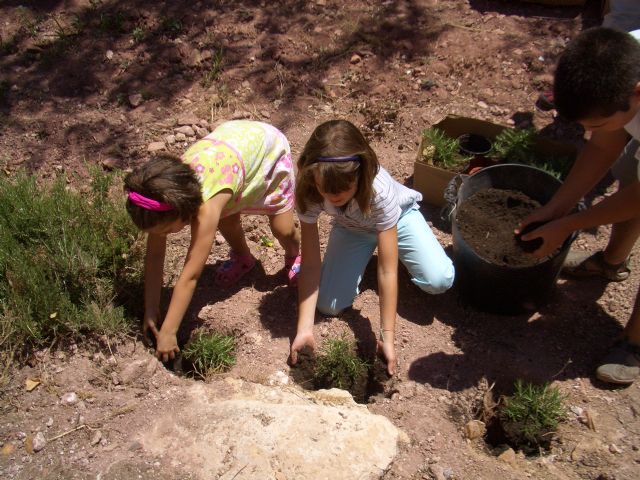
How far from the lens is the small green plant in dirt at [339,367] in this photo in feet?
8.93

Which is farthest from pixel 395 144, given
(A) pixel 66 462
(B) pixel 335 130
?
(A) pixel 66 462

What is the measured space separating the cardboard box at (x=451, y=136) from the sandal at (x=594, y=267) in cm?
71

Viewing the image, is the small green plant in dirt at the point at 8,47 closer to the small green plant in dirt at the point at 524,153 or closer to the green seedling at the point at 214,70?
the green seedling at the point at 214,70

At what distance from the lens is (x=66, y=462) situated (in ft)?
7.48

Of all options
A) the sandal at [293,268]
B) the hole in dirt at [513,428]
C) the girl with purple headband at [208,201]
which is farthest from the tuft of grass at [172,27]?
the hole in dirt at [513,428]

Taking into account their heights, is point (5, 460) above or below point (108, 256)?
below

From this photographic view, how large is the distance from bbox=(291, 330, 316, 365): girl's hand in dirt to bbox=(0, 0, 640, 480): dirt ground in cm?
8

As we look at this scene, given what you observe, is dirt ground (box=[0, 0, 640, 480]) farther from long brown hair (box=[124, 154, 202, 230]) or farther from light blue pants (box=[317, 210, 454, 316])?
long brown hair (box=[124, 154, 202, 230])

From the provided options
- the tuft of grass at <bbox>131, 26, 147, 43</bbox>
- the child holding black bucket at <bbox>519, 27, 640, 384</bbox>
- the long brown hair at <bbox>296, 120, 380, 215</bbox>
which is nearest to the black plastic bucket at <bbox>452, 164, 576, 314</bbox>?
the child holding black bucket at <bbox>519, 27, 640, 384</bbox>

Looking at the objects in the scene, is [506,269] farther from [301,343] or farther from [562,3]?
[562,3]

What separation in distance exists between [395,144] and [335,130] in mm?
1727

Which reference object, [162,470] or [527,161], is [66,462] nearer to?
[162,470]

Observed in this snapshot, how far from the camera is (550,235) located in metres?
2.53

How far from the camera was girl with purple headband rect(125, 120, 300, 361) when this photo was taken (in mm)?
2367
